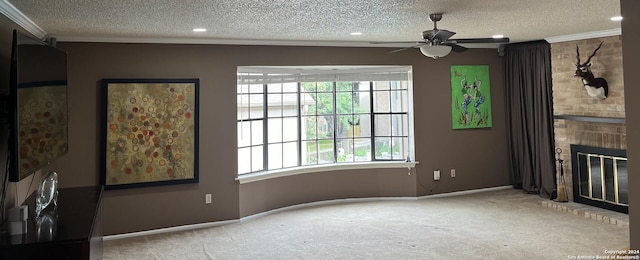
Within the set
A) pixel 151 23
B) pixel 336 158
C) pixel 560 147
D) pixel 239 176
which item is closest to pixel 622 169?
pixel 560 147

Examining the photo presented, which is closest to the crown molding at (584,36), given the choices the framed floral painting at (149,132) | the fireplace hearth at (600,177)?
the fireplace hearth at (600,177)

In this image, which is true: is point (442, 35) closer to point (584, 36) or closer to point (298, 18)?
point (298, 18)

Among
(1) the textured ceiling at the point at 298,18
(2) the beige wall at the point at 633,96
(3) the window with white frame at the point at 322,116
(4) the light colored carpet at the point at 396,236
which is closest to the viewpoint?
(2) the beige wall at the point at 633,96

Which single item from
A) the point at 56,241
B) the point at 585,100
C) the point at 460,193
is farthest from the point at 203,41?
the point at 585,100

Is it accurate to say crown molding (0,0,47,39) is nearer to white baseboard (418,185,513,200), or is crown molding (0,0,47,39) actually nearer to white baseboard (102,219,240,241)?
white baseboard (102,219,240,241)

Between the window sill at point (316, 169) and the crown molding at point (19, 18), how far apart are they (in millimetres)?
2521

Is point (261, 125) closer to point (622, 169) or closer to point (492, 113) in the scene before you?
point (492, 113)

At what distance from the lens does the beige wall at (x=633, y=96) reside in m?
1.72

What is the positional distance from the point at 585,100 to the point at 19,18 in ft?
20.0

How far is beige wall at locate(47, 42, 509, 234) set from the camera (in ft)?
15.3

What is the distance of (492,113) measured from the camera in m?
6.68

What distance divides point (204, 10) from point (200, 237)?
8.10ft

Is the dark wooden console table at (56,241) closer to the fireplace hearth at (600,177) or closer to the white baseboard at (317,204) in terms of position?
the white baseboard at (317,204)

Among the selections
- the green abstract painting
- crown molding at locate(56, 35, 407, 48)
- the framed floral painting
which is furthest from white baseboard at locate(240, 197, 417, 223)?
crown molding at locate(56, 35, 407, 48)
